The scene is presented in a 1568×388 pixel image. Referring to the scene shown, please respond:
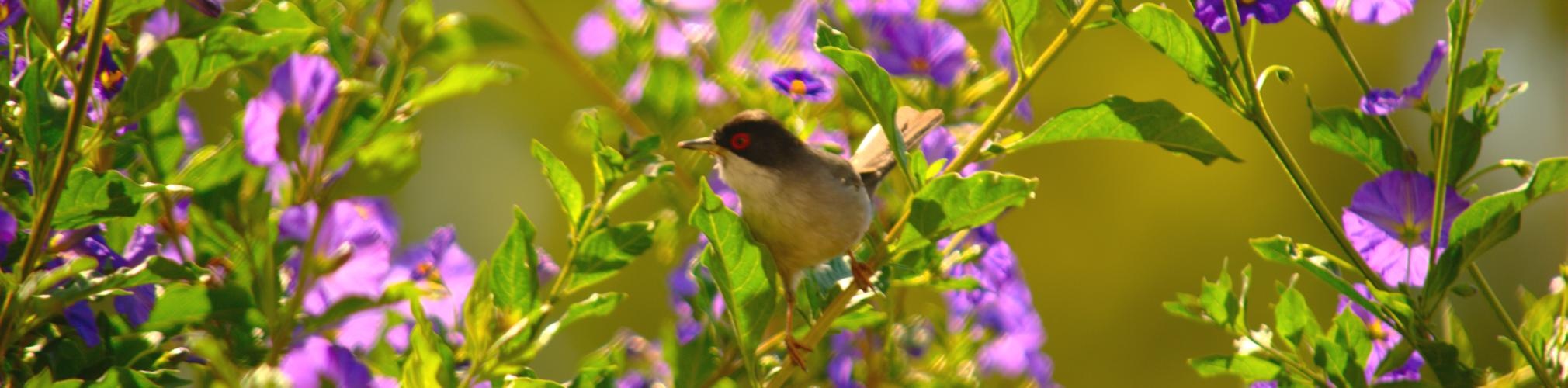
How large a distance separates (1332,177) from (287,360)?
3.04 metres

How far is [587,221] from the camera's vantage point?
59cm

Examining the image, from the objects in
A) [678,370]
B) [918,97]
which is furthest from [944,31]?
[678,370]

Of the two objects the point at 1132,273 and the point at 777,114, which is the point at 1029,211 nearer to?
the point at 1132,273

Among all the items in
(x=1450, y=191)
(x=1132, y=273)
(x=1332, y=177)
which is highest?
(x=1450, y=191)

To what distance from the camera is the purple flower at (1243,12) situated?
1.65 feet

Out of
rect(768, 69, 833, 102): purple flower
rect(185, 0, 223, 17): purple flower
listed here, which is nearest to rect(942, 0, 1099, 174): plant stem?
rect(768, 69, 833, 102): purple flower

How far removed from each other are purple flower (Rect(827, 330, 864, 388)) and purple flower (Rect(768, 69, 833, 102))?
19 cm

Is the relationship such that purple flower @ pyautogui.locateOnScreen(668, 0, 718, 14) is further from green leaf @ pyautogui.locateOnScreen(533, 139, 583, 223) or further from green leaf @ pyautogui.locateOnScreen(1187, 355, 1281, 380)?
green leaf @ pyautogui.locateOnScreen(1187, 355, 1281, 380)

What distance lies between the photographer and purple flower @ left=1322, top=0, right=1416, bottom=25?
0.58 meters

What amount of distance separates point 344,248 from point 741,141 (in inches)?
9.4

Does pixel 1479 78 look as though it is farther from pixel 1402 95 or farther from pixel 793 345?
pixel 793 345

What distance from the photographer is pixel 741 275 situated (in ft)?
1.66

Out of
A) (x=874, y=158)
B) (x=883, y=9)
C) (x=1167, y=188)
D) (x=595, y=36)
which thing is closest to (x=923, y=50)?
(x=883, y=9)

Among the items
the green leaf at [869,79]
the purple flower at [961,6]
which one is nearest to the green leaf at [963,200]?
the green leaf at [869,79]
